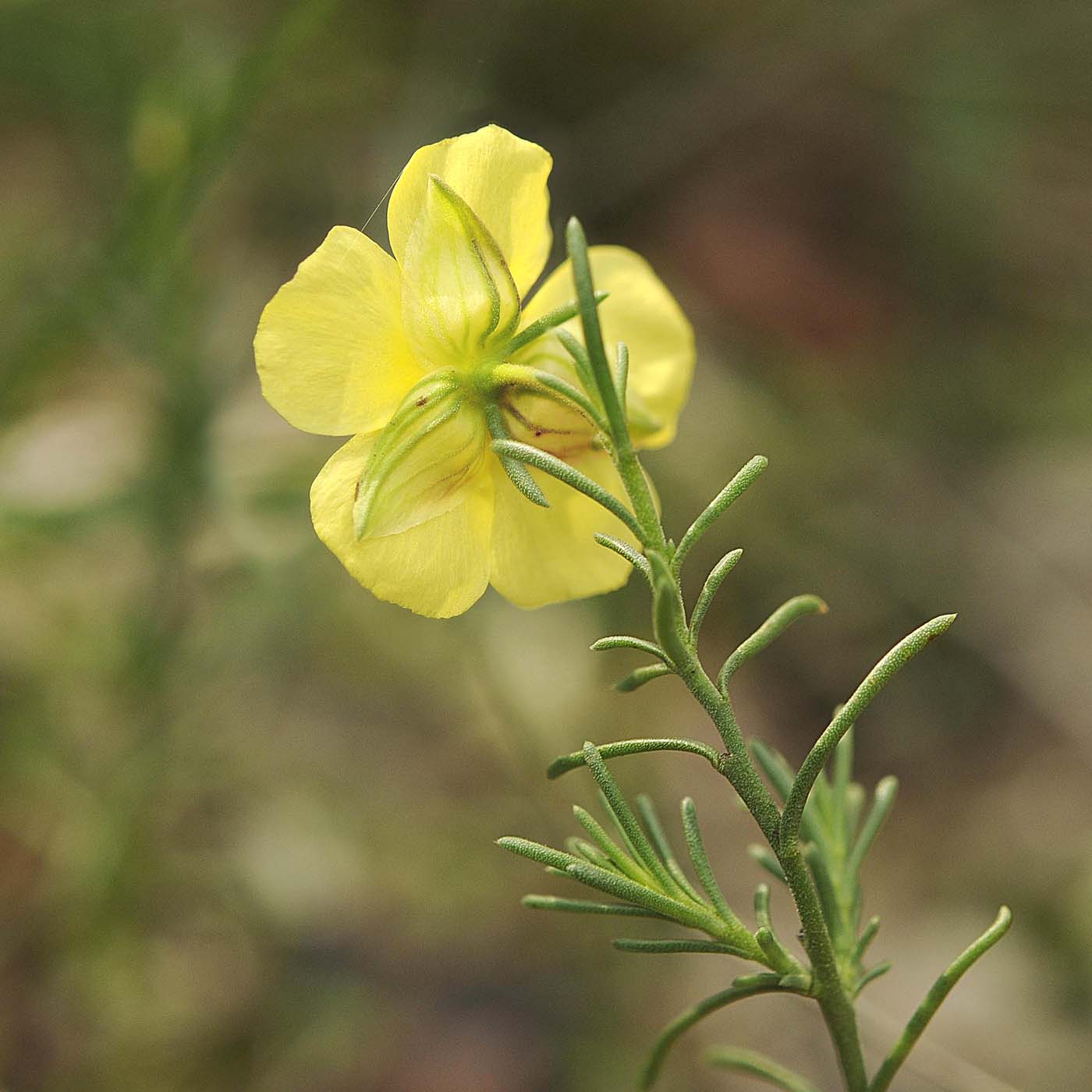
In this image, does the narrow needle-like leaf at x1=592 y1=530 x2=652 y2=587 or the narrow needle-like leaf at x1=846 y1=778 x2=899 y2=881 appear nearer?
the narrow needle-like leaf at x1=592 y1=530 x2=652 y2=587

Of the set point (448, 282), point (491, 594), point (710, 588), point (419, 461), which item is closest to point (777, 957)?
point (710, 588)

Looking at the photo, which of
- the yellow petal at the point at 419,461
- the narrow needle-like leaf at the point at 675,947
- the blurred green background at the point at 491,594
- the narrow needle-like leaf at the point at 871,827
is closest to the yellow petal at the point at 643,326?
the yellow petal at the point at 419,461

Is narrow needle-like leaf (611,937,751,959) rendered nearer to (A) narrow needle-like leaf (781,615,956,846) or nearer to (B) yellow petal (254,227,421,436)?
(A) narrow needle-like leaf (781,615,956,846)

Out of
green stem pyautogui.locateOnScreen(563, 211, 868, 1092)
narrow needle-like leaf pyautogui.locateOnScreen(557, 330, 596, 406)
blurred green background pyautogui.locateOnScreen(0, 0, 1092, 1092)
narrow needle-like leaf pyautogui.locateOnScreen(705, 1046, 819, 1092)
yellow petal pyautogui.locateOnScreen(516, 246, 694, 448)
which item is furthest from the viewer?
blurred green background pyautogui.locateOnScreen(0, 0, 1092, 1092)

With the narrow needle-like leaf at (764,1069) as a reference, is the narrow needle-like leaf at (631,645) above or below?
above

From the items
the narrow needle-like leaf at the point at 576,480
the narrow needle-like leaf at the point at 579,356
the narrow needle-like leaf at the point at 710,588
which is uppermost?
the narrow needle-like leaf at the point at 579,356

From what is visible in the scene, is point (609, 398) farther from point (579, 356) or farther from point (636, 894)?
point (636, 894)

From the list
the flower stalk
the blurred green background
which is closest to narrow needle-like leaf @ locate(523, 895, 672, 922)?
the flower stalk

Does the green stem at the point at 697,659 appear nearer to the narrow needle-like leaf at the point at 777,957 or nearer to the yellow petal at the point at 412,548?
the narrow needle-like leaf at the point at 777,957
